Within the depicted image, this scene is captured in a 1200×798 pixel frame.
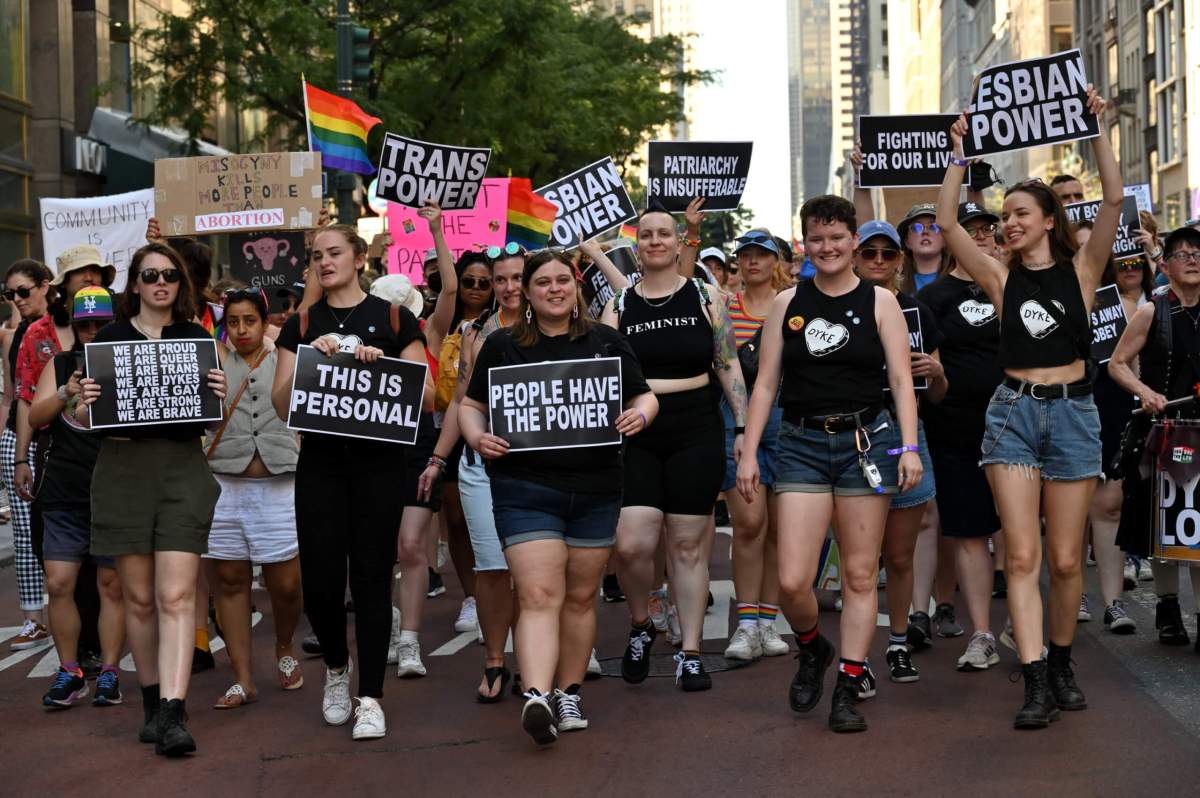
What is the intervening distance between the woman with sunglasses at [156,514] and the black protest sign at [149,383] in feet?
0.17

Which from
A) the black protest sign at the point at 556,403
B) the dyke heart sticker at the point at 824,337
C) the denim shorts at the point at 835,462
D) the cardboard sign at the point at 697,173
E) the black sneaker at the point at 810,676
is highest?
the cardboard sign at the point at 697,173

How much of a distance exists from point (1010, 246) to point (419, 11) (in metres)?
20.0

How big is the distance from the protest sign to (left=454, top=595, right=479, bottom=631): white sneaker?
26.5 feet

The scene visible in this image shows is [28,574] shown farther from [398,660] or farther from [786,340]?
[786,340]

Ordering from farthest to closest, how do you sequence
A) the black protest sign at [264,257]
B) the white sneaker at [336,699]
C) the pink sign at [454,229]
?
the pink sign at [454,229] → the black protest sign at [264,257] → the white sneaker at [336,699]

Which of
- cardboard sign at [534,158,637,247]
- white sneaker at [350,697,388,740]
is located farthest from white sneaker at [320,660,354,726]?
cardboard sign at [534,158,637,247]

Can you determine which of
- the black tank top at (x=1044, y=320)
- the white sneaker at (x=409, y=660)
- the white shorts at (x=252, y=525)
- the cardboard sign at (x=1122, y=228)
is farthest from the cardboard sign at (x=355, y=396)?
the cardboard sign at (x=1122, y=228)

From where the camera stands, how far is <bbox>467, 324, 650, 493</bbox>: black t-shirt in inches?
274

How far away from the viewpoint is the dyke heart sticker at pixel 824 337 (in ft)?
23.3

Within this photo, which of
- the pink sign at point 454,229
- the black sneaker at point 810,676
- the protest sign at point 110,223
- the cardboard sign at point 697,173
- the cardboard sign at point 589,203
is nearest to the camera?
the black sneaker at point 810,676

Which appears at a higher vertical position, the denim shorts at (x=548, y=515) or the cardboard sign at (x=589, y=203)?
the cardboard sign at (x=589, y=203)

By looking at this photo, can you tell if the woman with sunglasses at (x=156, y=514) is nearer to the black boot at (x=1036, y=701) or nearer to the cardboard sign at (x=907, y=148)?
the black boot at (x=1036, y=701)

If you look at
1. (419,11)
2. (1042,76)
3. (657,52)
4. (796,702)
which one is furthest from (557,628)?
(657,52)

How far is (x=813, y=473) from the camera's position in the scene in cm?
709
